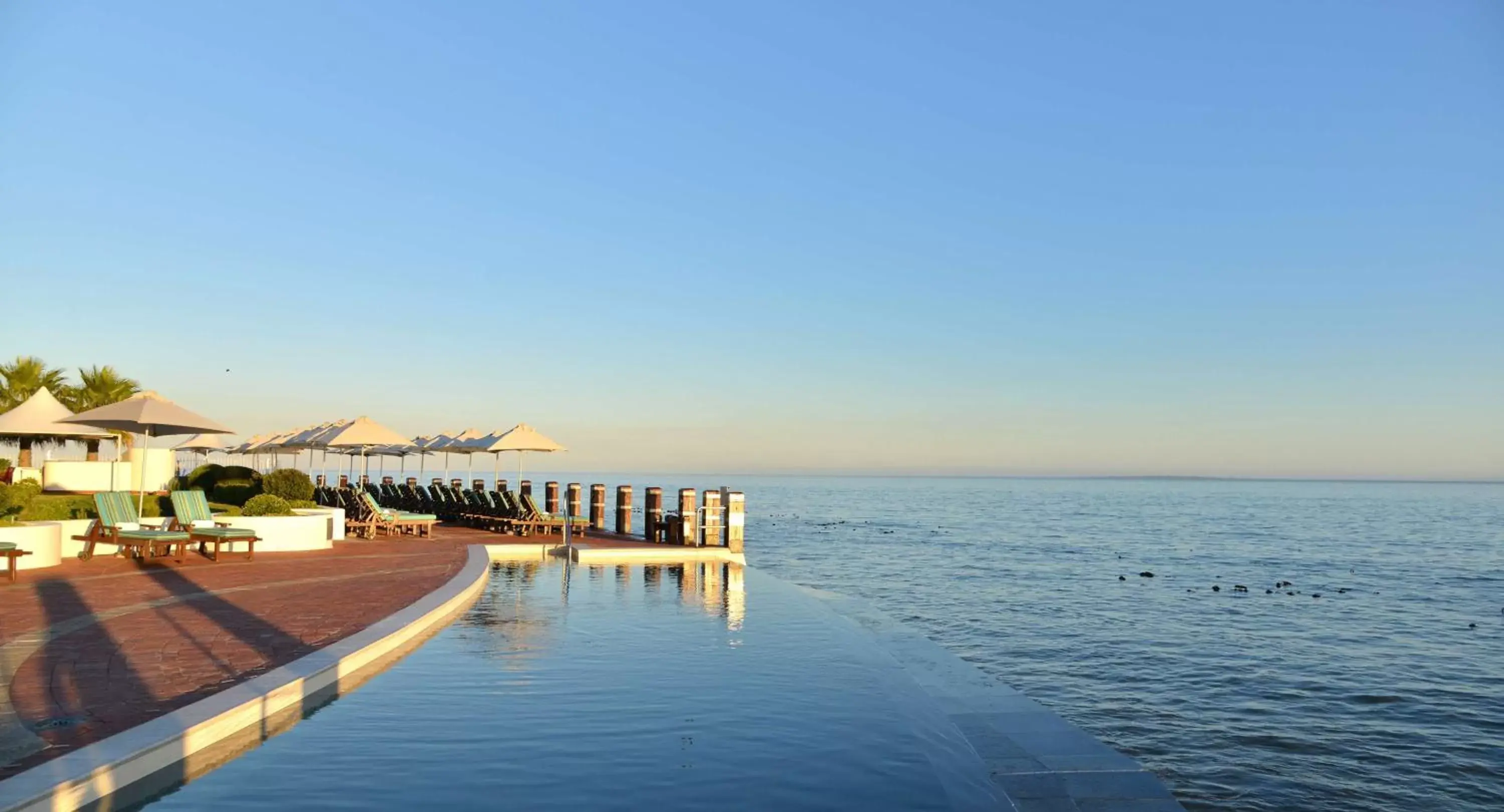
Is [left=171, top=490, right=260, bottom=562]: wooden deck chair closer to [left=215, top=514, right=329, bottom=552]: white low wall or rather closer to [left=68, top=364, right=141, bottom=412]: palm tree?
[left=215, top=514, right=329, bottom=552]: white low wall

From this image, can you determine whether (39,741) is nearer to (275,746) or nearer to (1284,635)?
(275,746)

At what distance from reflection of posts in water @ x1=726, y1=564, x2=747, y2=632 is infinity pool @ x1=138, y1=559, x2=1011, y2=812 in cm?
77

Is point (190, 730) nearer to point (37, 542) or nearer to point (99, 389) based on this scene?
point (37, 542)

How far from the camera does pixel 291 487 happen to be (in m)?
26.0

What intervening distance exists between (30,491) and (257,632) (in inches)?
616

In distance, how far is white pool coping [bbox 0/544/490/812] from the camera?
5047 mm

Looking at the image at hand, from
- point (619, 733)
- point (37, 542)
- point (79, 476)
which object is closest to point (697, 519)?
point (37, 542)

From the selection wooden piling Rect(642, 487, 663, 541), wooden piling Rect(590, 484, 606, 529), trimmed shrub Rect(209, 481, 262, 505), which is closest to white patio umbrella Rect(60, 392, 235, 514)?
wooden piling Rect(642, 487, 663, 541)

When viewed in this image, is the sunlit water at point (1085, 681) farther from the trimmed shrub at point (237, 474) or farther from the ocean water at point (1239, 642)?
the trimmed shrub at point (237, 474)

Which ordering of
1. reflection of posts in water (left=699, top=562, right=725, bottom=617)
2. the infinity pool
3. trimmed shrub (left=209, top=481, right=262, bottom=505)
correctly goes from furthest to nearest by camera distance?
trimmed shrub (left=209, top=481, right=262, bottom=505), reflection of posts in water (left=699, top=562, right=725, bottom=617), the infinity pool

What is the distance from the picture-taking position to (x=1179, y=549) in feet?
Answer: 128

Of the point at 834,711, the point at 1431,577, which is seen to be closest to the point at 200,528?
the point at 834,711

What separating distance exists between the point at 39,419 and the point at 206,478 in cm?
818

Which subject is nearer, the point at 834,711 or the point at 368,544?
the point at 834,711
